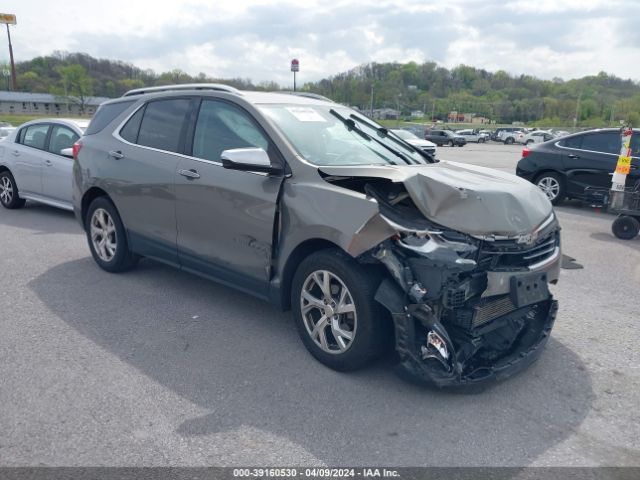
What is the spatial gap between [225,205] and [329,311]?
1.28 meters

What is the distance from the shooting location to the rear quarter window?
18.8 ft

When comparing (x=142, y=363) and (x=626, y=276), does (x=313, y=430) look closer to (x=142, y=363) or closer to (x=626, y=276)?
(x=142, y=363)

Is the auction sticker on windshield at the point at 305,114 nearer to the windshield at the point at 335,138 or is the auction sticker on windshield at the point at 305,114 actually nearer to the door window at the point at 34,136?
the windshield at the point at 335,138

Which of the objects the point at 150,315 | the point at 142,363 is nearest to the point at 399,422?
the point at 142,363

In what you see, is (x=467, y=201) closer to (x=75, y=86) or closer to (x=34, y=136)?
(x=34, y=136)

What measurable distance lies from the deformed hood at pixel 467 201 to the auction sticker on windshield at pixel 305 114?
82cm

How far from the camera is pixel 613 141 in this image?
10445mm

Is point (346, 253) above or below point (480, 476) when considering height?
above

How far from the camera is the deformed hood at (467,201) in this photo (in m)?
3.42

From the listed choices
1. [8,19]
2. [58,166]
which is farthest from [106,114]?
[8,19]

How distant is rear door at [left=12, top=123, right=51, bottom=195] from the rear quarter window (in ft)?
12.2

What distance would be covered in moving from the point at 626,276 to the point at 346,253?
4262mm

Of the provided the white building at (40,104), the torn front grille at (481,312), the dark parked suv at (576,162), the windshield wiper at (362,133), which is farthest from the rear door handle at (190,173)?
the white building at (40,104)

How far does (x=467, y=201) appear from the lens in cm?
348
